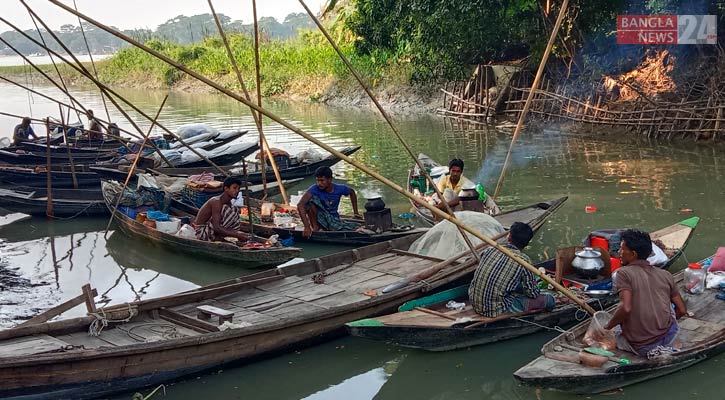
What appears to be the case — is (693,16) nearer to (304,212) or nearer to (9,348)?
(304,212)

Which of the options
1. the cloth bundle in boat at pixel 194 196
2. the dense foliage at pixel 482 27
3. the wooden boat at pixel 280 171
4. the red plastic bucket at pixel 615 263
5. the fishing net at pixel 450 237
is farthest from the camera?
the dense foliage at pixel 482 27

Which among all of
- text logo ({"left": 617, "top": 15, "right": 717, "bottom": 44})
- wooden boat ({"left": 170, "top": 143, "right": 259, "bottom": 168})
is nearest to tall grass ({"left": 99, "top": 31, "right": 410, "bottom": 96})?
text logo ({"left": 617, "top": 15, "right": 717, "bottom": 44})

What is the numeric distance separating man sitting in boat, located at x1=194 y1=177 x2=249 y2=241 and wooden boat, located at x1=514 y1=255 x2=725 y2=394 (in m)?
4.11

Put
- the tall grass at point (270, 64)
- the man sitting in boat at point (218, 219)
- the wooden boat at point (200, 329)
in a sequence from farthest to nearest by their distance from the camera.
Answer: the tall grass at point (270, 64)
the man sitting in boat at point (218, 219)
the wooden boat at point (200, 329)

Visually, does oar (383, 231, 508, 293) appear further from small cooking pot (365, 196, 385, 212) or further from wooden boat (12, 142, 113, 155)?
wooden boat (12, 142, 113, 155)

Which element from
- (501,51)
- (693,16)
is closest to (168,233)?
(693,16)

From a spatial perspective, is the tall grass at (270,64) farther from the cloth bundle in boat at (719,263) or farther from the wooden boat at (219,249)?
the cloth bundle in boat at (719,263)

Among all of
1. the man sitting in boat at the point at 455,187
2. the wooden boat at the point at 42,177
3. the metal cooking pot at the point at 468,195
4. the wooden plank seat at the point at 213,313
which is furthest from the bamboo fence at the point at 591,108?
the wooden plank seat at the point at 213,313

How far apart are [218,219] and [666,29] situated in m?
11.2

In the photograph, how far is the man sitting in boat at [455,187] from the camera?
855cm

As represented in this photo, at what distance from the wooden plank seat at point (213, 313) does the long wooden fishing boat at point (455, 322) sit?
894 mm

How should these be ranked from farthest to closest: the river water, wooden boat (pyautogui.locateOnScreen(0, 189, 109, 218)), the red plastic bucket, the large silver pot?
wooden boat (pyautogui.locateOnScreen(0, 189, 109, 218)) < the red plastic bucket < the large silver pot < the river water

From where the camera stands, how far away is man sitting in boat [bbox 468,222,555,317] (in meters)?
5.43

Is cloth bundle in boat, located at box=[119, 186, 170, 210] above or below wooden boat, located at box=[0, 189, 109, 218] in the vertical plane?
above
